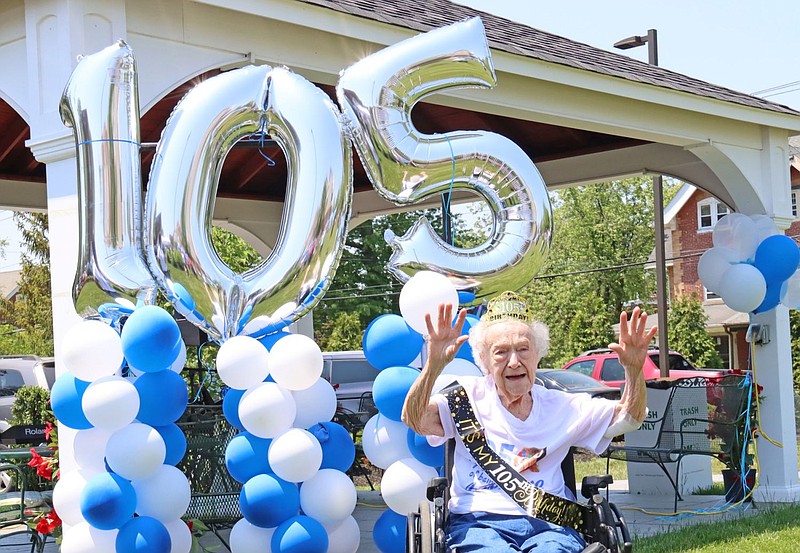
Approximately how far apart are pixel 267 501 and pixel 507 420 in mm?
1412

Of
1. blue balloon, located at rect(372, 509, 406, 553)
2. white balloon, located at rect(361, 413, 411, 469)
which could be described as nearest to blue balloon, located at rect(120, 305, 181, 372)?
white balloon, located at rect(361, 413, 411, 469)

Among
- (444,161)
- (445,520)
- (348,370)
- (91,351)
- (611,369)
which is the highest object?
(444,161)

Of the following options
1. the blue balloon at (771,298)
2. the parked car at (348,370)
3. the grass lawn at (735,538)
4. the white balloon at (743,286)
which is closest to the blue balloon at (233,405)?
the grass lawn at (735,538)

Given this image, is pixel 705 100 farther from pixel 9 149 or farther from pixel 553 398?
pixel 9 149

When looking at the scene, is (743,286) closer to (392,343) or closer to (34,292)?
(392,343)

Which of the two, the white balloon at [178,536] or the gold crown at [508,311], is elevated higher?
the gold crown at [508,311]

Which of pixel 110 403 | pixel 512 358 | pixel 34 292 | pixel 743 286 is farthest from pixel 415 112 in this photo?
pixel 34 292

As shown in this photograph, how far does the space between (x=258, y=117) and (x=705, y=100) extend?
4.69m

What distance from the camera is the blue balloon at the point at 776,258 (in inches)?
329

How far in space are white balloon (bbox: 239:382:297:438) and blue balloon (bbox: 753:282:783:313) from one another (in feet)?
16.5

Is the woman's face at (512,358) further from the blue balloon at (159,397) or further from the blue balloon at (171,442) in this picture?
the blue balloon at (171,442)

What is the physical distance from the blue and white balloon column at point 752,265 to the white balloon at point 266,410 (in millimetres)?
4716

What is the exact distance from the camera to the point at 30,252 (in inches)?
1195

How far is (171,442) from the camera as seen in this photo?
533cm
